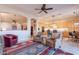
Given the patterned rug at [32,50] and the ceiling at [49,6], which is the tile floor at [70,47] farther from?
the ceiling at [49,6]

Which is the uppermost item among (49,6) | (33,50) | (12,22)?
(49,6)

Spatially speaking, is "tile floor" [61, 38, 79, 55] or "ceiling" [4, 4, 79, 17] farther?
"tile floor" [61, 38, 79, 55]

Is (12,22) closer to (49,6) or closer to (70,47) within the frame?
(49,6)

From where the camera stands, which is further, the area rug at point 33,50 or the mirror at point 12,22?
the area rug at point 33,50

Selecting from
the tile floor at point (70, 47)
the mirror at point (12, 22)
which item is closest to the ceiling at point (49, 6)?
the mirror at point (12, 22)

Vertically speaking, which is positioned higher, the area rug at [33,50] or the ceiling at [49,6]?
the ceiling at [49,6]

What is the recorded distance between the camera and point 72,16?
3016mm

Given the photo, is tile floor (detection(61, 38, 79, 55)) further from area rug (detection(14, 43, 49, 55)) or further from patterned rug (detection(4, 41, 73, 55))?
area rug (detection(14, 43, 49, 55))

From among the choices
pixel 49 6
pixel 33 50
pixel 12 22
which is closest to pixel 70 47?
pixel 33 50

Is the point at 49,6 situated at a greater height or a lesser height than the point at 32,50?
greater

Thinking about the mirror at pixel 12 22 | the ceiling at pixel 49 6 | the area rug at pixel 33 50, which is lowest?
the area rug at pixel 33 50

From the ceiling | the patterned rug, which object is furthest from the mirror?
the patterned rug

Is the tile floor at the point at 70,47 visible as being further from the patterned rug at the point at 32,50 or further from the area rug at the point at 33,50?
the area rug at the point at 33,50

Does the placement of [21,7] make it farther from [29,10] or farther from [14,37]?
[14,37]
